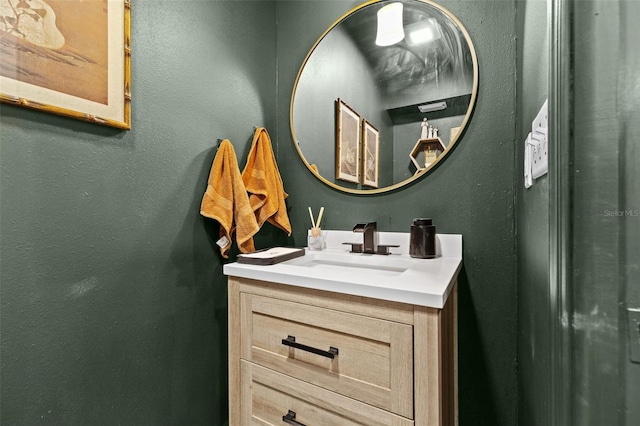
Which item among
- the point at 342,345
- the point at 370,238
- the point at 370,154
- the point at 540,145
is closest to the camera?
the point at 540,145

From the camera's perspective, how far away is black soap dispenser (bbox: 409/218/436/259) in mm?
1052

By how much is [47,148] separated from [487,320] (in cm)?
144

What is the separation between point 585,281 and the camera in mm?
389

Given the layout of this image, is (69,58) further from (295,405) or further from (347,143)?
(295,405)

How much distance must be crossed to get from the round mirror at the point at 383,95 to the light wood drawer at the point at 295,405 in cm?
78

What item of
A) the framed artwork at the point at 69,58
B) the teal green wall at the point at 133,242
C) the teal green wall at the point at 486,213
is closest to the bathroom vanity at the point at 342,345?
the teal green wall at the point at 486,213

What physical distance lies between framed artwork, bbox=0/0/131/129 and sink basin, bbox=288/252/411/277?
77 centimetres

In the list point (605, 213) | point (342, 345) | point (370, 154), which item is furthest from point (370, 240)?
point (605, 213)

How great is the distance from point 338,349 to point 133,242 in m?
0.71

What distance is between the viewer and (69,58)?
775 mm

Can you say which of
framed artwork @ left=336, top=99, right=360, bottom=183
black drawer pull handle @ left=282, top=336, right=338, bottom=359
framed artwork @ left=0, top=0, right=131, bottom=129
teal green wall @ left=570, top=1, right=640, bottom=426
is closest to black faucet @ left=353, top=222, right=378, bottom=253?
framed artwork @ left=336, top=99, right=360, bottom=183

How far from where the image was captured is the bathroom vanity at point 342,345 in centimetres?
67

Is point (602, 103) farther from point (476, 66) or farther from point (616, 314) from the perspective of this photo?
point (476, 66)

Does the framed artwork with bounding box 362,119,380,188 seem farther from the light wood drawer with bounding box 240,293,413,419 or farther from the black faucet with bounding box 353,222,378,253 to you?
the light wood drawer with bounding box 240,293,413,419
